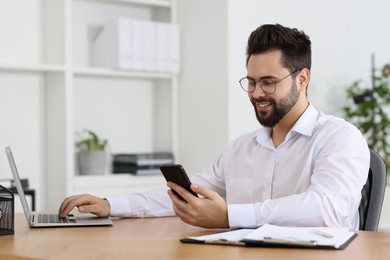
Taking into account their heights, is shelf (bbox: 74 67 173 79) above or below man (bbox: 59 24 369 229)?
above

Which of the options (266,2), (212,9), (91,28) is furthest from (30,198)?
(266,2)

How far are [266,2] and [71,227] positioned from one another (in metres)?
2.65

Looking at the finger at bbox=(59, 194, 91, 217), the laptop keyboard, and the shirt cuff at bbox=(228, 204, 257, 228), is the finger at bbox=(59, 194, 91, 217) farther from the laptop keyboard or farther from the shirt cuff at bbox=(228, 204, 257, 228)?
the shirt cuff at bbox=(228, 204, 257, 228)

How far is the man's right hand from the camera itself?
2.18 metres

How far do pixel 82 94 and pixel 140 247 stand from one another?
2.71 meters

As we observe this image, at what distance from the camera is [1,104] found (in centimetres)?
395

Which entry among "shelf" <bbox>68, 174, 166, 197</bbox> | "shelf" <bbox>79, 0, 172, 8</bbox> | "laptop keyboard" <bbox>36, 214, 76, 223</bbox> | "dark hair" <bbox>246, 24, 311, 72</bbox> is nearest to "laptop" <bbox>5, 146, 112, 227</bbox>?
"laptop keyboard" <bbox>36, 214, 76, 223</bbox>

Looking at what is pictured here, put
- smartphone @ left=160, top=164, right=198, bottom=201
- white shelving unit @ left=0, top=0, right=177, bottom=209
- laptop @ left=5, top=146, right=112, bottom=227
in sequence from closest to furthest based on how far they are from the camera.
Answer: smartphone @ left=160, top=164, right=198, bottom=201
laptop @ left=5, top=146, right=112, bottom=227
white shelving unit @ left=0, top=0, right=177, bottom=209

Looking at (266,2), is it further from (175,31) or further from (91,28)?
(91,28)

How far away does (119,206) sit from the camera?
224cm

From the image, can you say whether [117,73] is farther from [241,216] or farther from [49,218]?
[241,216]

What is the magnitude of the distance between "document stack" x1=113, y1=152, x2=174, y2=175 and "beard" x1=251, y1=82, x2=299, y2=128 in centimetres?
202

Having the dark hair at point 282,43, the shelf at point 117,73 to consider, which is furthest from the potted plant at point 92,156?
the dark hair at point 282,43

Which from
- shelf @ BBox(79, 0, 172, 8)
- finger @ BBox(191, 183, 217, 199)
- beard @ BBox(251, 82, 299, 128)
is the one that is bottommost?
finger @ BBox(191, 183, 217, 199)
